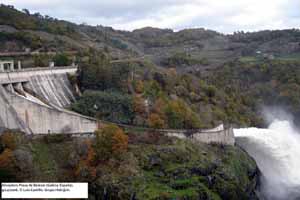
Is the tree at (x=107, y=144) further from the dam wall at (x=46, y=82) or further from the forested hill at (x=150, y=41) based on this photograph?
the forested hill at (x=150, y=41)

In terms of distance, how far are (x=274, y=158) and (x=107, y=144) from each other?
2157 centimetres

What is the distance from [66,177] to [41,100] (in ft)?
31.4

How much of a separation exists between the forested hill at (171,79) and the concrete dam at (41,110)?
2394 millimetres

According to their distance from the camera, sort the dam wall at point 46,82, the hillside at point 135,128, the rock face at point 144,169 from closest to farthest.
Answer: the rock face at point 144,169
the hillside at point 135,128
the dam wall at point 46,82

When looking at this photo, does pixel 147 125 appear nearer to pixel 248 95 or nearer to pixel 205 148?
pixel 205 148

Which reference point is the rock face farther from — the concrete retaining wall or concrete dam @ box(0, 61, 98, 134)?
concrete dam @ box(0, 61, 98, 134)

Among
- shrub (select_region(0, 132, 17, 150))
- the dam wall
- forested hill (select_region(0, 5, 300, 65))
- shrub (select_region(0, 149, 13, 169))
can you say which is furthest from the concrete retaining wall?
forested hill (select_region(0, 5, 300, 65))

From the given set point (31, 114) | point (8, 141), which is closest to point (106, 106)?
point (31, 114)

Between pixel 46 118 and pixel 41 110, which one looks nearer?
pixel 41 110

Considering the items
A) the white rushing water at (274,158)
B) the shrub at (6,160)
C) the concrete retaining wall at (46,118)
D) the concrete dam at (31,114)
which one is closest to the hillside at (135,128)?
the shrub at (6,160)

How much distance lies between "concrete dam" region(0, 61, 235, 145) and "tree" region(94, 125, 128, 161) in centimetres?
299

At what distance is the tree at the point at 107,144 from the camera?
3612 centimetres

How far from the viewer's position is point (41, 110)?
38.7 metres

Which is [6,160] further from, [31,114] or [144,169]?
[144,169]
